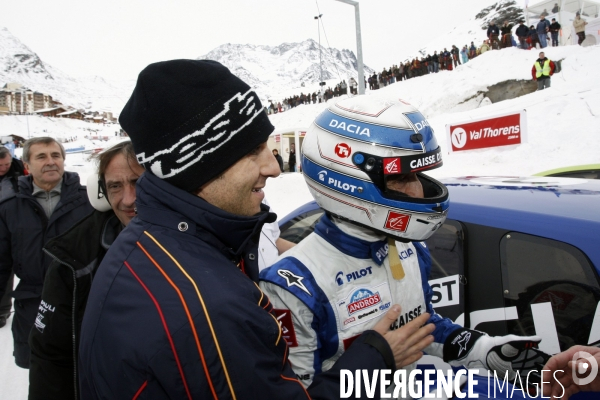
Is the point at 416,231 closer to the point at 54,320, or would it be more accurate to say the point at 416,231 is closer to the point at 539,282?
the point at 539,282

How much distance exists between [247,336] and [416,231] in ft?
3.62

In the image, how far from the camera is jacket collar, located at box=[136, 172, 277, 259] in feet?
3.71

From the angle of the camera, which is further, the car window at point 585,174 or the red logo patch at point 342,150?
the car window at point 585,174

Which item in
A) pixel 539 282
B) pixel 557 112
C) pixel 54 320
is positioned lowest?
pixel 557 112

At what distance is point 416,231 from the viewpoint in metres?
1.84

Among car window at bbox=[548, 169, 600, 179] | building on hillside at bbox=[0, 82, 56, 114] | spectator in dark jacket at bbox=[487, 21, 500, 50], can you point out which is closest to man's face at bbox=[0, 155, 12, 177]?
car window at bbox=[548, 169, 600, 179]

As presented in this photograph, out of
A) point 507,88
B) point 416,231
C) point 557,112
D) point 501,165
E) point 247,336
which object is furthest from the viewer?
point 507,88

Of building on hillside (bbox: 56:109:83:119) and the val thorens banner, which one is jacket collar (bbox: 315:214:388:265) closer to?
the val thorens banner

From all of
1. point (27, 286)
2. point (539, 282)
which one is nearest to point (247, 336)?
point (539, 282)

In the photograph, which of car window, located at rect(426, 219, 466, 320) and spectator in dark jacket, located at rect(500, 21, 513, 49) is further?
spectator in dark jacket, located at rect(500, 21, 513, 49)

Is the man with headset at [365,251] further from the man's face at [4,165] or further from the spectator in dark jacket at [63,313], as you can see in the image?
the man's face at [4,165]

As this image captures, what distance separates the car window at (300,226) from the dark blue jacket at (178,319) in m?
2.10

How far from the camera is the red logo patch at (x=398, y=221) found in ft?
5.97

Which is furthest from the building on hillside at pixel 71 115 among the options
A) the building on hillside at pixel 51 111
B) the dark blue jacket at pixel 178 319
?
the dark blue jacket at pixel 178 319
